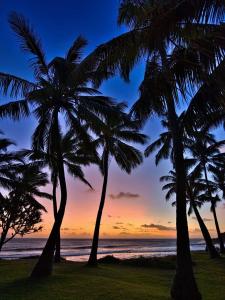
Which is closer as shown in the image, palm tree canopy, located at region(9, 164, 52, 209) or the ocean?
palm tree canopy, located at region(9, 164, 52, 209)

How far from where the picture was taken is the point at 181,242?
Result: 10789 millimetres

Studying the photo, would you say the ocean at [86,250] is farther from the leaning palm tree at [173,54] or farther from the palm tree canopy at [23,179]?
the leaning palm tree at [173,54]

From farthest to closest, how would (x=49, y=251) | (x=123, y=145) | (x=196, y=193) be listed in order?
(x=196, y=193)
(x=123, y=145)
(x=49, y=251)

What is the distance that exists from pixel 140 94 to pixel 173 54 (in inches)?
119

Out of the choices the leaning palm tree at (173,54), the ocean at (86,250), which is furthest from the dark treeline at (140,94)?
the ocean at (86,250)

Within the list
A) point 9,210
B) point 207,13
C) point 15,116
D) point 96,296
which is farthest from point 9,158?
point 207,13

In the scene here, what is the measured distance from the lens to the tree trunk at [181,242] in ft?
33.4

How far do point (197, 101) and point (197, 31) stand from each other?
5.04 m

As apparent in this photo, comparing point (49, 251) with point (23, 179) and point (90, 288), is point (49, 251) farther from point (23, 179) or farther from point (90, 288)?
point (23, 179)

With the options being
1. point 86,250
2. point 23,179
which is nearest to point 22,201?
point 23,179

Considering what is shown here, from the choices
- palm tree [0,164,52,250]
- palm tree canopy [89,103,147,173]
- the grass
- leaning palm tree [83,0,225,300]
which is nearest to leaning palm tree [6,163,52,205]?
palm tree [0,164,52,250]

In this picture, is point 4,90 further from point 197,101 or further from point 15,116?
point 197,101

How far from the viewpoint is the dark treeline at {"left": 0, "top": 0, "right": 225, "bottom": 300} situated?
6414 mm

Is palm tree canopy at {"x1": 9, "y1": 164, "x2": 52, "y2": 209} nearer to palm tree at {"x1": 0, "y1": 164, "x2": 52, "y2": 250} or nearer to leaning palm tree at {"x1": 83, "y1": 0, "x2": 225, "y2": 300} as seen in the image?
palm tree at {"x1": 0, "y1": 164, "x2": 52, "y2": 250}
